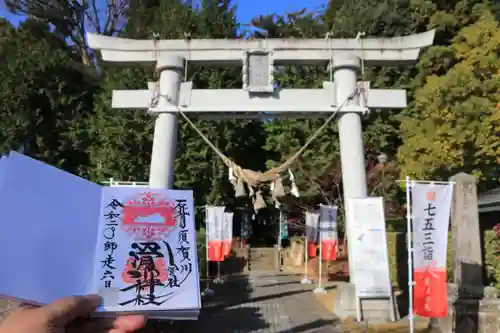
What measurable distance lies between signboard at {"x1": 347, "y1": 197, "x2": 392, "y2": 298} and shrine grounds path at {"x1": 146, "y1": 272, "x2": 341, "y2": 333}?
1.23 m

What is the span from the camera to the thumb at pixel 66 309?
1.18m

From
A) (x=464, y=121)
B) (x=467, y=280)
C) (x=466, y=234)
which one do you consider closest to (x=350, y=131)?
(x=466, y=234)

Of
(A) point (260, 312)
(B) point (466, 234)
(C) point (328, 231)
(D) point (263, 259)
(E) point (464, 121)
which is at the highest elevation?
(E) point (464, 121)

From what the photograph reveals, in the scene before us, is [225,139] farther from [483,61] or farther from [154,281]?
[154,281]

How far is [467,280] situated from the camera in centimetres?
752

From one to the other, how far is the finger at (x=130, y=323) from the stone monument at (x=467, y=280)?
23.4 feet

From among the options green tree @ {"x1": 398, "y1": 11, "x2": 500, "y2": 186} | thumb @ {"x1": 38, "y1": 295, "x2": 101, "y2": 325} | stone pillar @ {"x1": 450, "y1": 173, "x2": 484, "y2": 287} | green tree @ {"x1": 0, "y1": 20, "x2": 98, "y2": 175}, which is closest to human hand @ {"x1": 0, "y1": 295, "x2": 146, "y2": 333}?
thumb @ {"x1": 38, "y1": 295, "x2": 101, "y2": 325}

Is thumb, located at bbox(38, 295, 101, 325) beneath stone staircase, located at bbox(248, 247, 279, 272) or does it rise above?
above

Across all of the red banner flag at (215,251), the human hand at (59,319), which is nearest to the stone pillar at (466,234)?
the human hand at (59,319)

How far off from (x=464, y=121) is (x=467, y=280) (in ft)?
Answer: 21.6

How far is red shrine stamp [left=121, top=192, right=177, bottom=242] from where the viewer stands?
175cm

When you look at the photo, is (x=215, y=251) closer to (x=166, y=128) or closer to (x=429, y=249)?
(x=166, y=128)

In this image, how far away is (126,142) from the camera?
62.2 ft

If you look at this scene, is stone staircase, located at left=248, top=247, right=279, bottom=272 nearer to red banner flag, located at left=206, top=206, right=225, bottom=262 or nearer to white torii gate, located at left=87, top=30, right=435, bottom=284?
red banner flag, located at left=206, top=206, right=225, bottom=262
